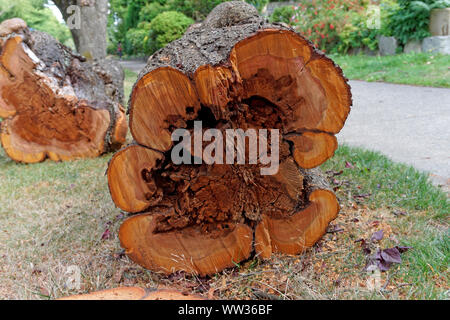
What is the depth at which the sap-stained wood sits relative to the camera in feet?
5.76

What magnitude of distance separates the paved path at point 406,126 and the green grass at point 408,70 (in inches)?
10.0

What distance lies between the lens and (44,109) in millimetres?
3953

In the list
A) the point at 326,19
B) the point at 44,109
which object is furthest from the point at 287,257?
the point at 326,19

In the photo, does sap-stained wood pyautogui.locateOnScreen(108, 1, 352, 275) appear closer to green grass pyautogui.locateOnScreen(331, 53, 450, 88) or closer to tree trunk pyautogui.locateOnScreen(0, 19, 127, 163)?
tree trunk pyautogui.locateOnScreen(0, 19, 127, 163)

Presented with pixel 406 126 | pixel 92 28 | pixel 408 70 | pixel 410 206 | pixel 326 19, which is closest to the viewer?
pixel 410 206

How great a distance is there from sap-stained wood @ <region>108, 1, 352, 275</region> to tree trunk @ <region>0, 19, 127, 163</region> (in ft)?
7.28

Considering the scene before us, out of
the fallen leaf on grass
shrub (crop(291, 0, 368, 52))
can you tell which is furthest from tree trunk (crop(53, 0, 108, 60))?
the fallen leaf on grass

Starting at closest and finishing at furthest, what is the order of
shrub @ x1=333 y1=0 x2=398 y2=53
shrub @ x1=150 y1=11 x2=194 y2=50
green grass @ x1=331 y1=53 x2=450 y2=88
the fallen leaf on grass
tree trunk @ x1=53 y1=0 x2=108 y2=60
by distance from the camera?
the fallen leaf on grass
green grass @ x1=331 y1=53 x2=450 y2=88
tree trunk @ x1=53 y1=0 x2=108 y2=60
shrub @ x1=333 y1=0 x2=398 y2=53
shrub @ x1=150 y1=11 x2=194 y2=50

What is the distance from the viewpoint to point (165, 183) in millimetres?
1966

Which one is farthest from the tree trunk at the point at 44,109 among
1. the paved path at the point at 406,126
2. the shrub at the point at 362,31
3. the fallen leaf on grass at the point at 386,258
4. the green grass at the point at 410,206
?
the shrub at the point at 362,31

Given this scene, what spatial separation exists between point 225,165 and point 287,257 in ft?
1.91

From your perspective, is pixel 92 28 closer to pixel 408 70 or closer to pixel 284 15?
pixel 408 70

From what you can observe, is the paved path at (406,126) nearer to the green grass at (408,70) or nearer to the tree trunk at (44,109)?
the green grass at (408,70)

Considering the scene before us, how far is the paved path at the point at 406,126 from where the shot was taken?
3.26 meters
